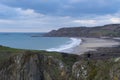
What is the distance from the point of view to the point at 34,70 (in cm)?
1280

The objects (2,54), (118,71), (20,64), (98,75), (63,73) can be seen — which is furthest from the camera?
(2,54)

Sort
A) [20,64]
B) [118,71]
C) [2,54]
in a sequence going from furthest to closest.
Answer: [2,54], [20,64], [118,71]

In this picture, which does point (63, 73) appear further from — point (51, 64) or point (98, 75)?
point (98, 75)

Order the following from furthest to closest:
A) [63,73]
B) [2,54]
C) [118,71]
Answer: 1. [2,54]
2. [63,73]
3. [118,71]

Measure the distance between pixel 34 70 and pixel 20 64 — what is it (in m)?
0.66

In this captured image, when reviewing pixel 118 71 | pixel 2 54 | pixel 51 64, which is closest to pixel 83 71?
pixel 118 71

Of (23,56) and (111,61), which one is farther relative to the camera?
(23,56)

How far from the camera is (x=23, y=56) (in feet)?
42.1

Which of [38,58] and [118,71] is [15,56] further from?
[118,71]

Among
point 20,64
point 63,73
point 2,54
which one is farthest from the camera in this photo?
point 2,54

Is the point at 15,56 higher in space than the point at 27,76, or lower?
higher

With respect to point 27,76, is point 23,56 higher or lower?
higher

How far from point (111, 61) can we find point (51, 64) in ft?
13.7

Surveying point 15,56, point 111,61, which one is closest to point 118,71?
point 111,61
